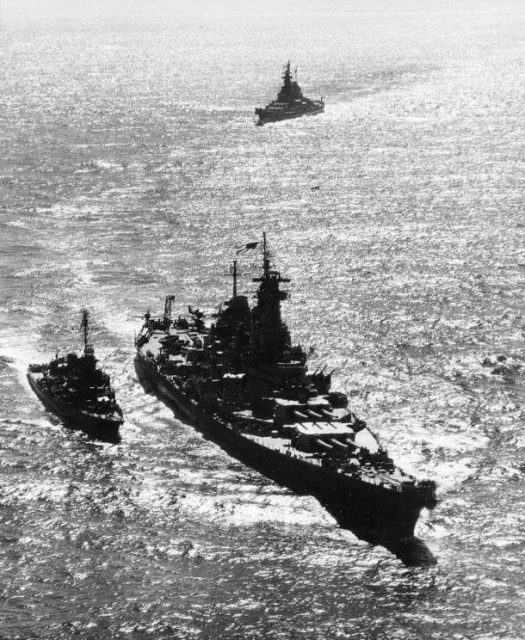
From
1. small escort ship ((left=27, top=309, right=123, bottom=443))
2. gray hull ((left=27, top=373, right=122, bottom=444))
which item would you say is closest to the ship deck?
gray hull ((left=27, top=373, right=122, bottom=444))

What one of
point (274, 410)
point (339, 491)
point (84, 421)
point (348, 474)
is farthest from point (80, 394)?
point (348, 474)

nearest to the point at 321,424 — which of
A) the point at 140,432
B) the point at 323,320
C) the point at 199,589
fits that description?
the point at 140,432

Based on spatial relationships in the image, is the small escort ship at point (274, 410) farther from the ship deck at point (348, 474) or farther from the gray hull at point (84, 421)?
the gray hull at point (84, 421)

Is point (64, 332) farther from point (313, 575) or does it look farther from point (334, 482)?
point (313, 575)

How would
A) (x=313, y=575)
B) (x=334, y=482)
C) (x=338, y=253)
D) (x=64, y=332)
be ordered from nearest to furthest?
1. (x=313, y=575)
2. (x=334, y=482)
3. (x=64, y=332)
4. (x=338, y=253)

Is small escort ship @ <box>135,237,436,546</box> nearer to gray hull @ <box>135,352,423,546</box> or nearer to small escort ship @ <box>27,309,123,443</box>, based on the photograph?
gray hull @ <box>135,352,423,546</box>

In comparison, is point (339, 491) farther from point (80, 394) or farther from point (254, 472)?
point (80, 394)
